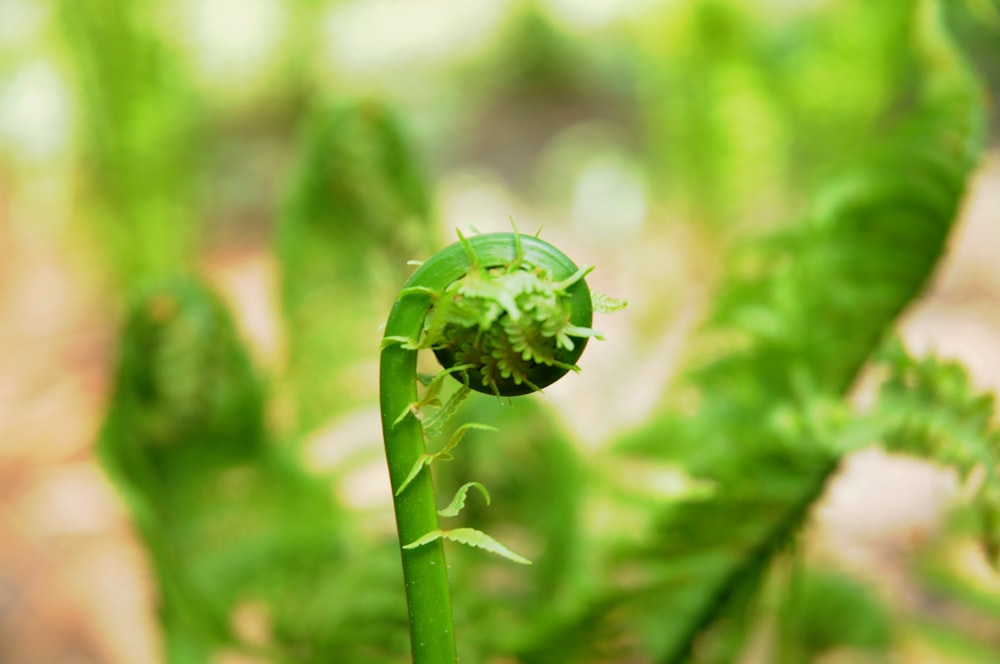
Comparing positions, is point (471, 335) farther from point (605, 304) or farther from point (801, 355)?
point (801, 355)

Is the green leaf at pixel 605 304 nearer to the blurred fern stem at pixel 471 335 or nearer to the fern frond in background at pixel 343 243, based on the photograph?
the blurred fern stem at pixel 471 335

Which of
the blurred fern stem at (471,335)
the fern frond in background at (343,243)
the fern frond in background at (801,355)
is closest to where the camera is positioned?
the blurred fern stem at (471,335)

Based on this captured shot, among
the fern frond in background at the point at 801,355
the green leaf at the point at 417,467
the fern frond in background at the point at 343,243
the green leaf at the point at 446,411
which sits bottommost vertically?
the green leaf at the point at 417,467

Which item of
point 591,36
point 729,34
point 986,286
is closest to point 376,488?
point 729,34

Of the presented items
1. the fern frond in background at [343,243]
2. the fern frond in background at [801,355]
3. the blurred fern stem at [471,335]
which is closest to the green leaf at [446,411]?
the blurred fern stem at [471,335]

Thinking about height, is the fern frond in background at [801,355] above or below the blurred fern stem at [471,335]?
above

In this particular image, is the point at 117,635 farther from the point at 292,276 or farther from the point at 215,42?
the point at 215,42

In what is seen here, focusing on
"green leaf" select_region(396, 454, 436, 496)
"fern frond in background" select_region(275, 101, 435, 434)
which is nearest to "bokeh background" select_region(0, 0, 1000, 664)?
"fern frond in background" select_region(275, 101, 435, 434)
